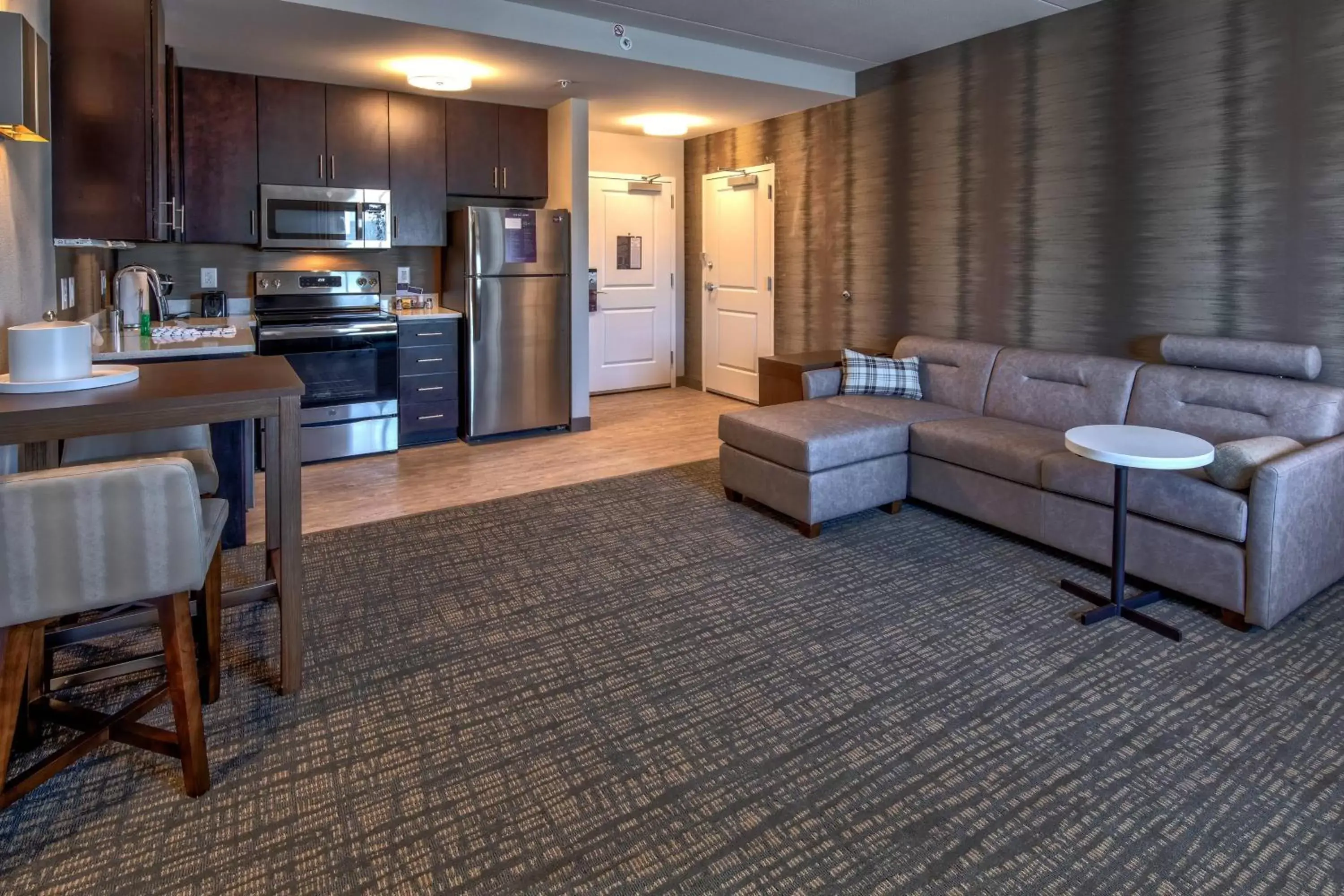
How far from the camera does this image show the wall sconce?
2104mm

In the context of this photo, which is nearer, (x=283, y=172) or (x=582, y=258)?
(x=283, y=172)

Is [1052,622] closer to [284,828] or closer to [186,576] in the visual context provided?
[284,828]

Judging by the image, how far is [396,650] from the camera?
105 inches

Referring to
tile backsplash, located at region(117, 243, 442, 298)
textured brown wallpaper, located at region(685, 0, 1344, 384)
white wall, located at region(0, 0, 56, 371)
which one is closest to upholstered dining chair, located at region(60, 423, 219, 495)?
white wall, located at region(0, 0, 56, 371)

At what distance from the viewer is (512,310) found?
554cm

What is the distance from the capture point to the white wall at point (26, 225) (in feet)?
8.33

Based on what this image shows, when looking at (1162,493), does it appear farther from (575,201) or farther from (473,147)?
(473,147)

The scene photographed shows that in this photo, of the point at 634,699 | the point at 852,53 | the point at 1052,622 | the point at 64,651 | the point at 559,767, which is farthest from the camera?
the point at 852,53

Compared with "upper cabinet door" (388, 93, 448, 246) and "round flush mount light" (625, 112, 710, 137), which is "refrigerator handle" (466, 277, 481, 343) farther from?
"round flush mount light" (625, 112, 710, 137)

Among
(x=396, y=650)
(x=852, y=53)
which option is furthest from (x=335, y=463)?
(x=852, y=53)

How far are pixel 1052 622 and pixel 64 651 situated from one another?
339cm

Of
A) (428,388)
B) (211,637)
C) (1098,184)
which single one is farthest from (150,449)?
(1098,184)

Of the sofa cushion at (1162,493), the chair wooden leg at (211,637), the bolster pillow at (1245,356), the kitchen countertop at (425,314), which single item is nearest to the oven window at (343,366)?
the kitchen countertop at (425,314)

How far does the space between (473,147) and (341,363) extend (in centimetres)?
183
